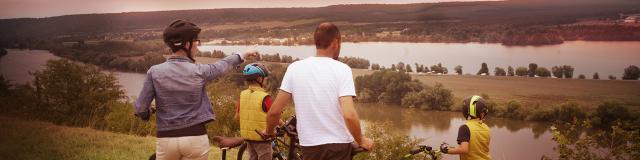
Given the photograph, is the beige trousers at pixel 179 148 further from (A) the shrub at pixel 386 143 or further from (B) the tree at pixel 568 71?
(B) the tree at pixel 568 71

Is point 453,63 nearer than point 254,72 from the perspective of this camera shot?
No

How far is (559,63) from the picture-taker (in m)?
18.4

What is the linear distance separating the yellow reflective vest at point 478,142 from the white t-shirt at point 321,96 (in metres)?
1.38

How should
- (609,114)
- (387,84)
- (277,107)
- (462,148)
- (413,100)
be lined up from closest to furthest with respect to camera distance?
(277,107)
(462,148)
(609,114)
(387,84)
(413,100)

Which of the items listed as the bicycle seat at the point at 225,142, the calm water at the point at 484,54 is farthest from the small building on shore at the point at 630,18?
the bicycle seat at the point at 225,142

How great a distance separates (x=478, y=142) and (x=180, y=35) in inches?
81.6

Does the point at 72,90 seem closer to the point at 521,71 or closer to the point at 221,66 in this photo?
the point at 521,71

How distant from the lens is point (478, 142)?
4.45 meters

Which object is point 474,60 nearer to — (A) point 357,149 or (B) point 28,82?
(B) point 28,82

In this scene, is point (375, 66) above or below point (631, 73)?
above

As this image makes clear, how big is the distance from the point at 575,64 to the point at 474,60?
2873mm

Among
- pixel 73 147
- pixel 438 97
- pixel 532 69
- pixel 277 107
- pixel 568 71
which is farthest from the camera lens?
pixel 438 97

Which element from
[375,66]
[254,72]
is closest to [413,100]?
[375,66]

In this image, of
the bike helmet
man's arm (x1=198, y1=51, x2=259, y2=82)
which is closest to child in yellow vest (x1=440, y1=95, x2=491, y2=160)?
the bike helmet
